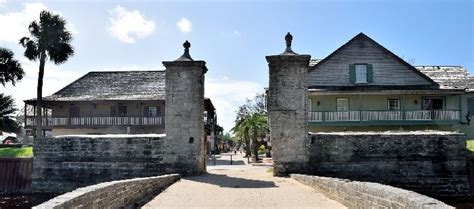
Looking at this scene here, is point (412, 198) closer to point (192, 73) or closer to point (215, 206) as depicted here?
point (215, 206)

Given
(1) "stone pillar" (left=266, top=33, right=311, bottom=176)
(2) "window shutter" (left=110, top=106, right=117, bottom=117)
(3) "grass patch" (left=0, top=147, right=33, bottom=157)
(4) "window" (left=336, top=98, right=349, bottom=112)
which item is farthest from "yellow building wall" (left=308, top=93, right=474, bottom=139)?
(3) "grass patch" (left=0, top=147, right=33, bottom=157)

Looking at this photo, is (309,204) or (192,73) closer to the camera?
(309,204)

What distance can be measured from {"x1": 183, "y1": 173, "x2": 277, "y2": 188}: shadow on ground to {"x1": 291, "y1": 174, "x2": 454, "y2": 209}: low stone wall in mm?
1634

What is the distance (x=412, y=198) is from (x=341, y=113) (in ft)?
74.6

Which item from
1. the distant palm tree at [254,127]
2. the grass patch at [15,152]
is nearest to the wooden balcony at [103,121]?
the distant palm tree at [254,127]

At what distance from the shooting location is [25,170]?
17.5m

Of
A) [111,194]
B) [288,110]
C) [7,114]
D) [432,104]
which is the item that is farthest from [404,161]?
[7,114]

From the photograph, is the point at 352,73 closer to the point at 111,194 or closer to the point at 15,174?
the point at 15,174

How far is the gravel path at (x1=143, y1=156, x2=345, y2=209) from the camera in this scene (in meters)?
10.2

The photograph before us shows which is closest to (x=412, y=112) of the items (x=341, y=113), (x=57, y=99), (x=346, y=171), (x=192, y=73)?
(x=341, y=113)

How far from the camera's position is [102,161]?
53.1 ft

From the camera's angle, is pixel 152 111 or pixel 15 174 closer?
pixel 15 174

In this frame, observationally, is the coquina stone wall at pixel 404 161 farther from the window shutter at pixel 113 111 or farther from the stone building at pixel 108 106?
the window shutter at pixel 113 111

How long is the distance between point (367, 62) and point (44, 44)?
861 inches
